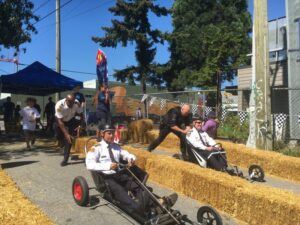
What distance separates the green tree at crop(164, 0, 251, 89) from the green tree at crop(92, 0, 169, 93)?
80.3 inches

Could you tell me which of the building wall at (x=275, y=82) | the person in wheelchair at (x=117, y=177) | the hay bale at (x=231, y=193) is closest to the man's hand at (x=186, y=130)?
the hay bale at (x=231, y=193)

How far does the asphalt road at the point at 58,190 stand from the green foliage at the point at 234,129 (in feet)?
19.2

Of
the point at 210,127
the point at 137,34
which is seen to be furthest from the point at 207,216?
the point at 137,34

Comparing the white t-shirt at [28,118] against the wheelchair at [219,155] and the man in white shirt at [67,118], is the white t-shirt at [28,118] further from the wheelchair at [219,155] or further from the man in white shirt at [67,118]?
the wheelchair at [219,155]

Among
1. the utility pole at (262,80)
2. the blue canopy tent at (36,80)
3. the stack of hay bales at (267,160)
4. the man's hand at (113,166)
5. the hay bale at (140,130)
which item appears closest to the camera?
the man's hand at (113,166)

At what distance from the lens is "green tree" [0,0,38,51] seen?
1762cm

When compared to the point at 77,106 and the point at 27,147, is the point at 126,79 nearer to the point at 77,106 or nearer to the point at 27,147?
the point at 27,147

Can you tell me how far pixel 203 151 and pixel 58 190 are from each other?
10.2ft

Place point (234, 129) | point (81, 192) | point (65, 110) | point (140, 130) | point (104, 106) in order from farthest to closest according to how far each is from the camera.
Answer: point (234, 129), point (140, 130), point (104, 106), point (65, 110), point (81, 192)

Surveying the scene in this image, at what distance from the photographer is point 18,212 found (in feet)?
17.2

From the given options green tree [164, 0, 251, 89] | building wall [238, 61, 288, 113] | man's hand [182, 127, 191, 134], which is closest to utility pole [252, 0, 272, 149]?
building wall [238, 61, 288, 113]

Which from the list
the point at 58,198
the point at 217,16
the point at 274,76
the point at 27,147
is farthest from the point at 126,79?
the point at 58,198

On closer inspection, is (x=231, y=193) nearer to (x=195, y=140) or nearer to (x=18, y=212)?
(x=195, y=140)

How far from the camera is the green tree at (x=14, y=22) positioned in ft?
57.8
